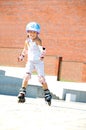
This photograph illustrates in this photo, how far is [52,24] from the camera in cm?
2577

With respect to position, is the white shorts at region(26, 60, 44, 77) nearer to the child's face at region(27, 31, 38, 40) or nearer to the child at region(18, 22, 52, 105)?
the child at region(18, 22, 52, 105)

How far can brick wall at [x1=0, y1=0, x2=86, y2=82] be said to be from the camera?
2487cm

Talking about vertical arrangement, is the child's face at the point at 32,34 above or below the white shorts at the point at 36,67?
above

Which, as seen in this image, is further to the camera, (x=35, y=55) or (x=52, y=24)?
(x=52, y=24)

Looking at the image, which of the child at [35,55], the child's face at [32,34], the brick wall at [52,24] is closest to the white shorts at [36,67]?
the child at [35,55]

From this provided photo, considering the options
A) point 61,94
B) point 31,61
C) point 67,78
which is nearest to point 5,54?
point 67,78

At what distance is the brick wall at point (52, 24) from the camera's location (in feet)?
81.6

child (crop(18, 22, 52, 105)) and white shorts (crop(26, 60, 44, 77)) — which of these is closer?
child (crop(18, 22, 52, 105))

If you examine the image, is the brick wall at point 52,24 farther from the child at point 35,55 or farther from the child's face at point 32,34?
the child's face at point 32,34

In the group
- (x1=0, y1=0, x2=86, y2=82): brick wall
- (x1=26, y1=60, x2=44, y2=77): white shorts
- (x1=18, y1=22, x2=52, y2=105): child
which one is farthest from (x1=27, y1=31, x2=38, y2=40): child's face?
(x1=0, y1=0, x2=86, y2=82): brick wall

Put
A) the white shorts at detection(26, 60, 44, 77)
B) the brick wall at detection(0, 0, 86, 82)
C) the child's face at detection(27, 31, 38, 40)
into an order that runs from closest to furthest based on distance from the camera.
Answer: the child's face at detection(27, 31, 38, 40) < the white shorts at detection(26, 60, 44, 77) < the brick wall at detection(0, 0, 86, 82)

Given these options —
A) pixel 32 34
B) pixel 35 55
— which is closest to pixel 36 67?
pixel 35 55

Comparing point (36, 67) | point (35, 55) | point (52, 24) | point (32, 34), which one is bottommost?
point (36, 67)

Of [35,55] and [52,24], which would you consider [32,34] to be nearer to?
[35,55]
